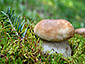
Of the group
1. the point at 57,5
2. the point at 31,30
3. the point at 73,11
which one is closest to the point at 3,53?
the point at 31,30

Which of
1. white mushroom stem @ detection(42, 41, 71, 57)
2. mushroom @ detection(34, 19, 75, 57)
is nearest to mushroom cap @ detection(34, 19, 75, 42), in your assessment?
mushroom @ detection(34, 19, 75, 57)

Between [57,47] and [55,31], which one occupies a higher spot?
[55,31]

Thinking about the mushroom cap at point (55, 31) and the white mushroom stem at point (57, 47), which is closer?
the mushroom cap at point (55, 31)

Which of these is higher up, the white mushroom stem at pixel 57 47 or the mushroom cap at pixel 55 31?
the mushroom cap at pixel 55 31

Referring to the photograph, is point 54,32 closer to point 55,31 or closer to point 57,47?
point 55,31

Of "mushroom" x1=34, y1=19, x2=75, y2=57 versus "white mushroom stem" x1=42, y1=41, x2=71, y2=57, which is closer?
"mushroom" x1=34, y1=19, x2=75, y2=57

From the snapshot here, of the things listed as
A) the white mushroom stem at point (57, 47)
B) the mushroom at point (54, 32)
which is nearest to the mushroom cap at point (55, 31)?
the mushroom at point (54, 32)

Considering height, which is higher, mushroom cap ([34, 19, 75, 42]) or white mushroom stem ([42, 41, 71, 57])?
mushroom cap ([34, 19, 75, 42])

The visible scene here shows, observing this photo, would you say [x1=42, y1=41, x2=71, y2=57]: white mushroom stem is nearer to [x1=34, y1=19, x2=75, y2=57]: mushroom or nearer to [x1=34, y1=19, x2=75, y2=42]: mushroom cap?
[x1=34, y1=19, x2=75, y2=57]: mushroom

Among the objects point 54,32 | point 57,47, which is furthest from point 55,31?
point 57,47

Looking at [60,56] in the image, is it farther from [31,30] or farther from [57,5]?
[57,5]

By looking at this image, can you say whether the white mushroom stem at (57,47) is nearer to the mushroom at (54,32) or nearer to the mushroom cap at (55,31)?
the mushroom at (54,32)

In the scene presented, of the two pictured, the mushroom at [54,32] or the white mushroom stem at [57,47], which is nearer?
the mushroom at [54,32]
